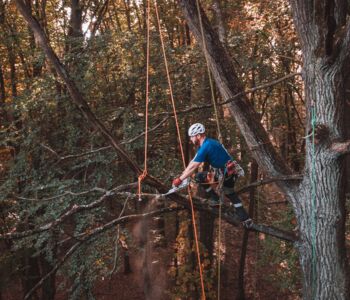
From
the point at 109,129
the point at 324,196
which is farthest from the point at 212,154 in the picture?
the point at 109,129

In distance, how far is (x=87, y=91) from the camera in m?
8.32

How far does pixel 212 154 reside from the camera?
190 inches

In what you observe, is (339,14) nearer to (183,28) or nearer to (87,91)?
(87,91)

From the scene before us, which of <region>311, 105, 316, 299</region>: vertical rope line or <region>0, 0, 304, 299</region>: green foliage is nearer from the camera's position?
<region>311, 105, 316, 299</region>: vertical rope line

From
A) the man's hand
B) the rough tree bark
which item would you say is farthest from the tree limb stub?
the man's hand

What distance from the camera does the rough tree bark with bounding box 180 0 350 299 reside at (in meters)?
4.09

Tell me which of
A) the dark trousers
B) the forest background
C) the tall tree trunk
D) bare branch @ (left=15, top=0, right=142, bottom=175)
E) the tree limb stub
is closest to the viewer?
bare branch @ (left=15, top=0, right=142, bottom=175)

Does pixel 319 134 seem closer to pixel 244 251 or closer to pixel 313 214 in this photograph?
pixel 313 214

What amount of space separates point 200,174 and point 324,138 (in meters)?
1.81

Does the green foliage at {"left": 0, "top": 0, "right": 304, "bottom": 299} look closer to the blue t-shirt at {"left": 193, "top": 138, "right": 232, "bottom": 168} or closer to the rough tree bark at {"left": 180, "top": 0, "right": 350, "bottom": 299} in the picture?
the blue t-shirt at {"left": 193, "top": 138, "right": 232, "bottom": 168}

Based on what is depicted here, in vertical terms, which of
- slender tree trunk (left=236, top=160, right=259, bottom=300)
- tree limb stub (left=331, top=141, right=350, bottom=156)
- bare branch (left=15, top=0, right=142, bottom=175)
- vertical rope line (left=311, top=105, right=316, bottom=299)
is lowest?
slender tree trunk (left=236, top=160, right=259, bottom=300)

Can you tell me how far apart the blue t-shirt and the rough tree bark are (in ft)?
1.29

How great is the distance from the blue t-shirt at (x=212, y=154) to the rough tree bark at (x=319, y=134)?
1.29 feet

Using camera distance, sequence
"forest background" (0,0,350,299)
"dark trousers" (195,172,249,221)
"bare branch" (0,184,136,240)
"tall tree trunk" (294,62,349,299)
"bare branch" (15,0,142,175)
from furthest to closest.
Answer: "forest background" (0,0,350,299)
"dark trousers" (195,172,249,221)
"bare branch" (0,184,136,240)
"tall tree trunk" (294,62,349,299)
"bare branch" (15,0,142,175)
